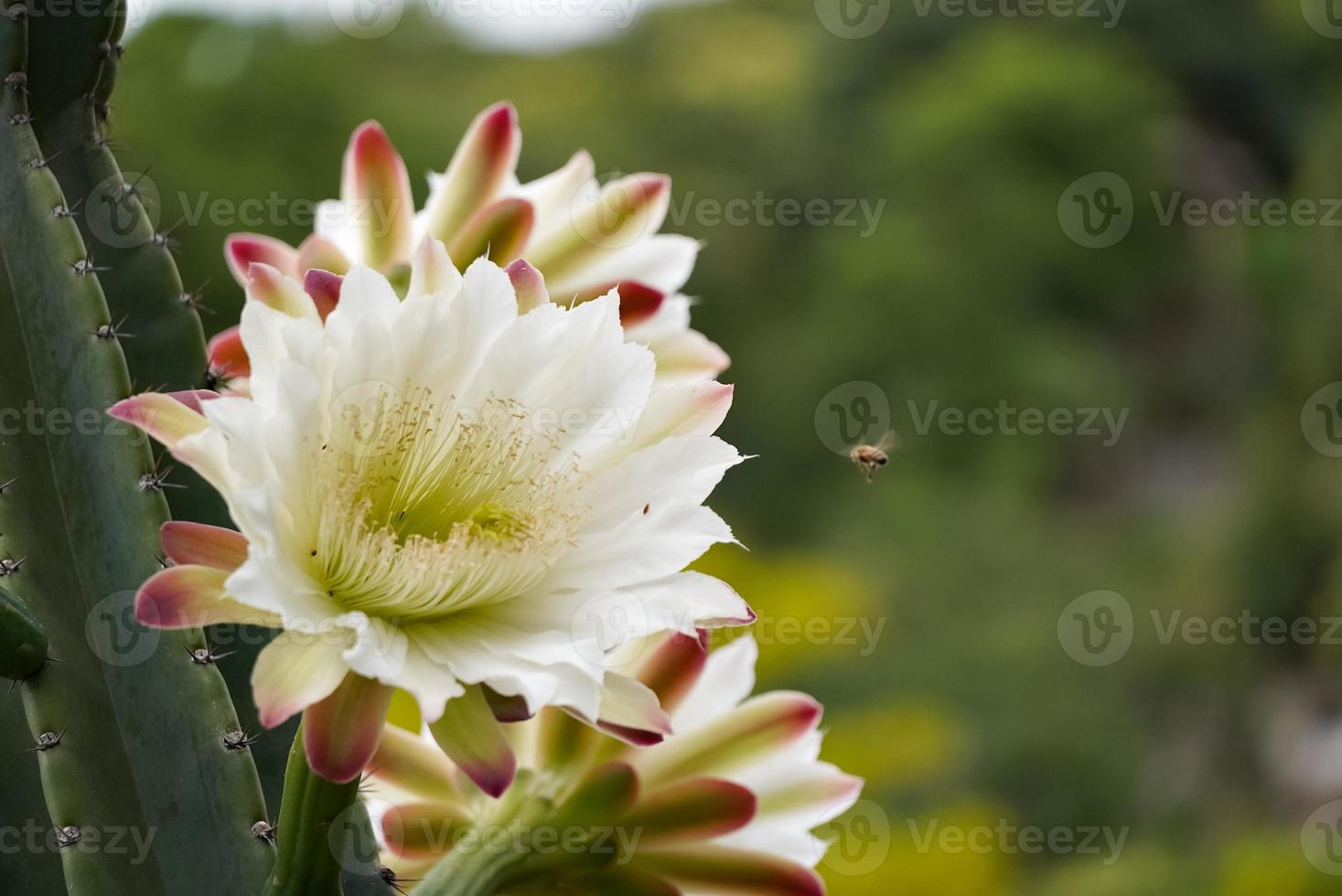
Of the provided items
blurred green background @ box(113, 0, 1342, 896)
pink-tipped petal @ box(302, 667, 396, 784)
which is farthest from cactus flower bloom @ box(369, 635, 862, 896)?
blurred green background @ box(113, 0, 1342, 896)

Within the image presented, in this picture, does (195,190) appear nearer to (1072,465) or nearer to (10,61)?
(10,61)

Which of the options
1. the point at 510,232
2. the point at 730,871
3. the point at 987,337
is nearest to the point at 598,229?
the point at 510,232

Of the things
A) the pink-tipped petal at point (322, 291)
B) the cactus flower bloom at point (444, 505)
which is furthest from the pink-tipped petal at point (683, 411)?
the pink-tipped petal at point (322, 291)

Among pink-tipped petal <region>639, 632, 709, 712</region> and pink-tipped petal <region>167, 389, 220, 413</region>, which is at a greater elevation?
pink-tipped petal <region>639, 632, 709, 712</region>

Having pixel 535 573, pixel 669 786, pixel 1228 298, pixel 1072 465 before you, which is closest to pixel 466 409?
pixel 535 573

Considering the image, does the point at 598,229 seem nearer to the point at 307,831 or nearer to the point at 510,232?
the point at 510,232

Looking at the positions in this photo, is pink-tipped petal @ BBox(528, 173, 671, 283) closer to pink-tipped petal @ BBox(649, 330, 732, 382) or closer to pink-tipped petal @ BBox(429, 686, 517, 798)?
pink-tipped petal @ BBox(649, 330, 732, 382)
